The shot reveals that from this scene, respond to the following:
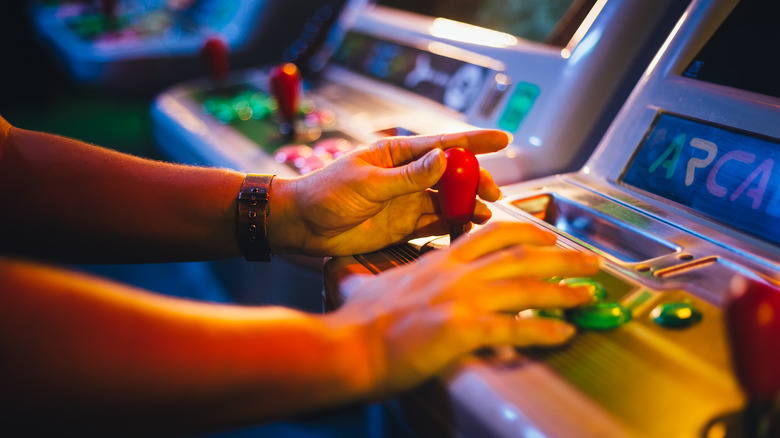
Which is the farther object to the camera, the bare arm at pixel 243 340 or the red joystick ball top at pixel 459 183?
the red joystick ball top at pixel 459 183

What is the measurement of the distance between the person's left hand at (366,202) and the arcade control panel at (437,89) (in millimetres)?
219

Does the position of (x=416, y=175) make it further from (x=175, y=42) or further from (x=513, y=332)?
(x=175, y=42)

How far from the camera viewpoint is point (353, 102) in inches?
62.9

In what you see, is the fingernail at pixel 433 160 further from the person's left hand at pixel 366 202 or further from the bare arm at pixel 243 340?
the bare arm at pixel 243 340

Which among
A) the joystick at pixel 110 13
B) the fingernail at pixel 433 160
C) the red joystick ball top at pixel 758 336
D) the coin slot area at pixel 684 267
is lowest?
the joystick at pixel 110 13

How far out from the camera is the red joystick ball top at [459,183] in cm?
75

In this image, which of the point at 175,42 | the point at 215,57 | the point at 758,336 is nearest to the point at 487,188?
the point at 758,336

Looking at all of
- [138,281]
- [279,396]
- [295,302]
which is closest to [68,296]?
[279,396]

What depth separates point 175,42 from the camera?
8.25 ft

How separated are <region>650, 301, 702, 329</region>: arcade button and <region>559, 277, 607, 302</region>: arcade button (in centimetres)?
6

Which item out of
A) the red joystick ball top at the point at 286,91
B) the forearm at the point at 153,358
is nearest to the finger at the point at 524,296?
the forearm at the point at 153,358

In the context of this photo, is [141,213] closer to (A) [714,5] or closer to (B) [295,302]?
(B) [295,302]

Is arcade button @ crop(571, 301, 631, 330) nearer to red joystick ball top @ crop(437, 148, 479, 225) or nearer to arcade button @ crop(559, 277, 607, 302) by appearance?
arcade button @ crop(559, 277, 607, 302)

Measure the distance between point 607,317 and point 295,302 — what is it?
70cm
